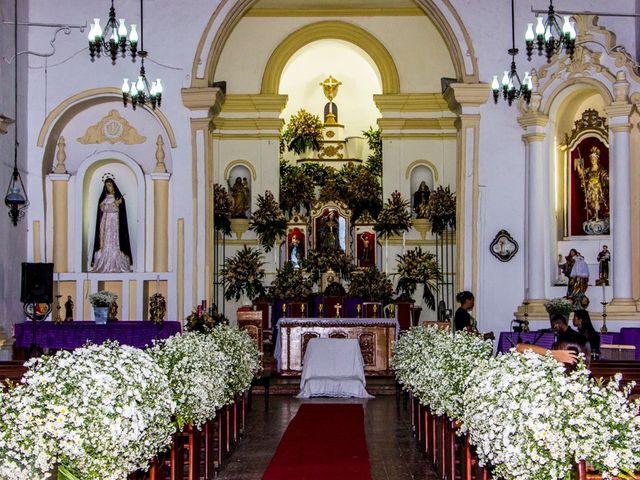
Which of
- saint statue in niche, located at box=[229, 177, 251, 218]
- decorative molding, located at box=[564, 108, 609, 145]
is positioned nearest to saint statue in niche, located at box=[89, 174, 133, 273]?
saint statue in niche, located at box=[229, 177, 251, 218]

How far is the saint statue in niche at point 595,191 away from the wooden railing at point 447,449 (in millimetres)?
6314

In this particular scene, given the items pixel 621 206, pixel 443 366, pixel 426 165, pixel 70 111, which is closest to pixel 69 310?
pixel 70 111

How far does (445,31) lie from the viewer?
1711 centimetres

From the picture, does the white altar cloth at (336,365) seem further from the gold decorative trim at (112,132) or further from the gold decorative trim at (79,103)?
the gold decorative trim at (112,132)

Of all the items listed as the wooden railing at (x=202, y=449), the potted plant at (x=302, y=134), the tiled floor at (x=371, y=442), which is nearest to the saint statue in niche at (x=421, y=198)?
the potted plant at (x=302, y=134)

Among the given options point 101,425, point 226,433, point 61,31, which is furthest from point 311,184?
point 101,425

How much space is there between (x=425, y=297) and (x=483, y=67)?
4.86 metres

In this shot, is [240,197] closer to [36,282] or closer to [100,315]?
[100,315]

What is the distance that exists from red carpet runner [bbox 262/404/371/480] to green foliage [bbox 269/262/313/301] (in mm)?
5036

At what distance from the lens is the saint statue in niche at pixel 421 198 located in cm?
2059

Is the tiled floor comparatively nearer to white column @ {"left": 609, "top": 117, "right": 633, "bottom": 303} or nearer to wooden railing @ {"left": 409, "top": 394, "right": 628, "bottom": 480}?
wooden railing @ {"left": 409, "top": 394, "right": 628, "bottom": 480}

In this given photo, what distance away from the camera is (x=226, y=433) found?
10328 millimetres

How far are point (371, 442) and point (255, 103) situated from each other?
436 inches

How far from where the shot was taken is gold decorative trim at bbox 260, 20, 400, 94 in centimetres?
2106
